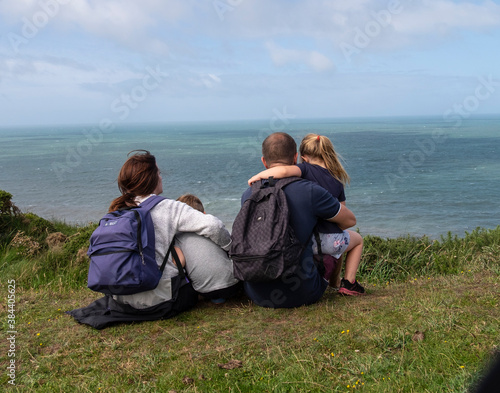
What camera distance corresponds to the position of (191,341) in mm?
4461

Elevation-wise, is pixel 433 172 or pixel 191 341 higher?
pixel 191 341

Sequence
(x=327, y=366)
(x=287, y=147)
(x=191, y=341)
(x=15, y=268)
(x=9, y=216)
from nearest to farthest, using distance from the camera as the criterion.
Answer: (x=327, y=366), (x=191, y=341), (x=287, y=147), (x=15, y=268), (x=9, y=216)

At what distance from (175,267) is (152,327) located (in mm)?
603

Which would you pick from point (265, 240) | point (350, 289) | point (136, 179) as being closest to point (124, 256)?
point (136, 179)

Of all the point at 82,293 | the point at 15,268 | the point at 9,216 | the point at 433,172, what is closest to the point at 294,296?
the point at 82,293

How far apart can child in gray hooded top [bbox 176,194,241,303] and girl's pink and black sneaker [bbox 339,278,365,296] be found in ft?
4.19

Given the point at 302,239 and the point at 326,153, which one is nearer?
the point at 302,239

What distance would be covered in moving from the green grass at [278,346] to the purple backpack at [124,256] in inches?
18.9

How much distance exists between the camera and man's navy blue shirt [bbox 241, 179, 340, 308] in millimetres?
4918

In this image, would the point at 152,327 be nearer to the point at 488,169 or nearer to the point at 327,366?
the point at 327,366

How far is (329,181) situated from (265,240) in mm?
1186

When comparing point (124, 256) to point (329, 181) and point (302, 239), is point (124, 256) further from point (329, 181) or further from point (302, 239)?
point (329, 181)

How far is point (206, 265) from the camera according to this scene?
16.9ft

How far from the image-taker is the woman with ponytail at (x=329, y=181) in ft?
17.1
